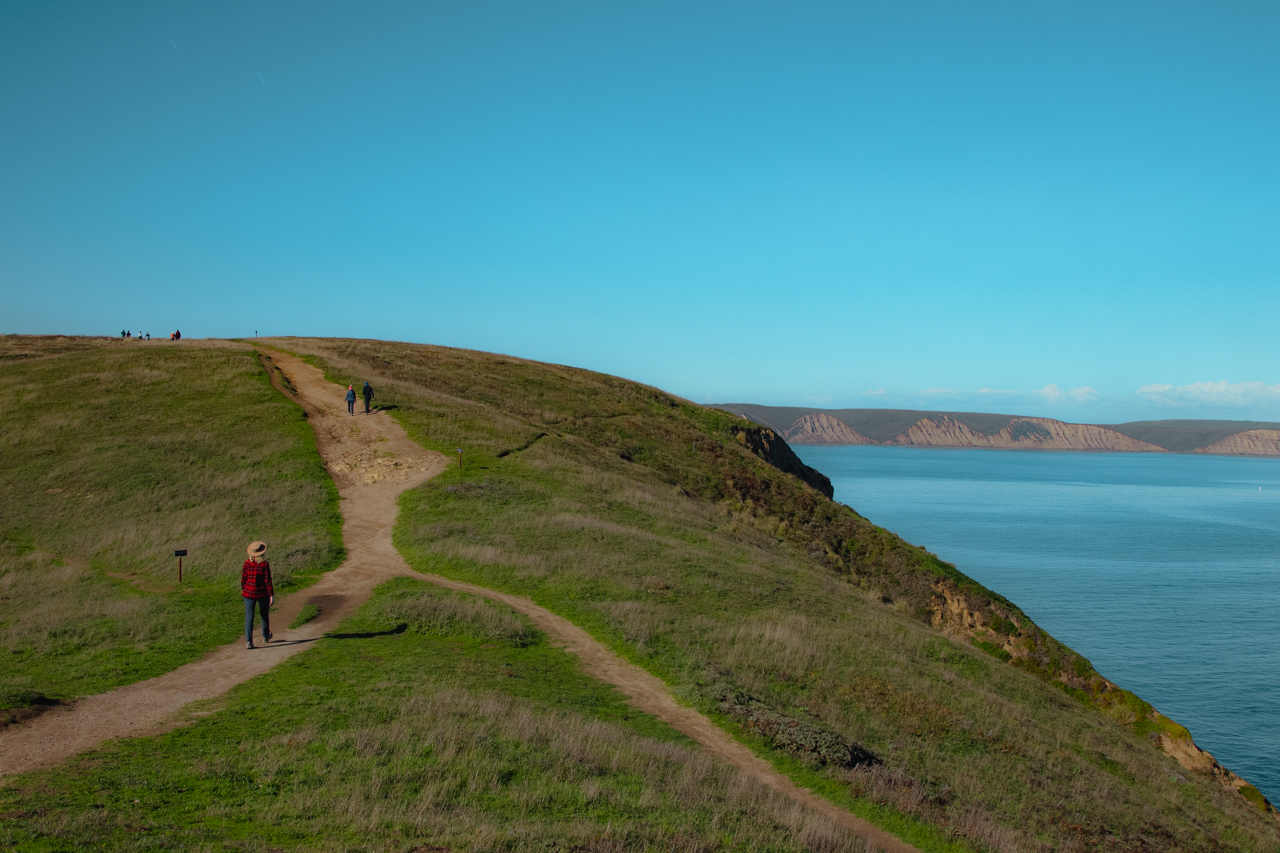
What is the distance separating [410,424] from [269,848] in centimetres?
3016

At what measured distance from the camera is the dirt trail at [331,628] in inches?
406

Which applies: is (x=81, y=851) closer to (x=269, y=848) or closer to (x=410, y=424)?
(x=269, y=848)

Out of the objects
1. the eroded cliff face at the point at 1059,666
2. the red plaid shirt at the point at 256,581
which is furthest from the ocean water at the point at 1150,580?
the red plaid shirt at the point at 256,581

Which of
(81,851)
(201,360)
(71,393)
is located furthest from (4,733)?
(201,360)

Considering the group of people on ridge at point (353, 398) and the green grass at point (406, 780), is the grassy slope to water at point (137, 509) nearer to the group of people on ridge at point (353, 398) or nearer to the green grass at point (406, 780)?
the group of people on ridge at point (353, 398)

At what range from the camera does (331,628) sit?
54.1ft

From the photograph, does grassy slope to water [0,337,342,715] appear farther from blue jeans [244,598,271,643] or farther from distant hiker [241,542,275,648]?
distant hiker [241,542,275,648]

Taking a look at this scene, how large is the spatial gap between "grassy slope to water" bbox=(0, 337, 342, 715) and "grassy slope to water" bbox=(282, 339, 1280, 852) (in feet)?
16.2

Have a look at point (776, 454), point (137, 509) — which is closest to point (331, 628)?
point (137, 509)

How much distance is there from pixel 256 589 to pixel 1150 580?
5915 cm

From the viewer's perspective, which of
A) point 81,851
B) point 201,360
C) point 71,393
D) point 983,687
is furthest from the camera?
point 201,360

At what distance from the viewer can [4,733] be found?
10109mm

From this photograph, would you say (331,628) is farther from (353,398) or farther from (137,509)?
(353,398)

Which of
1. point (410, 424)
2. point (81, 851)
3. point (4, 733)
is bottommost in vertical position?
point (4, 733)
